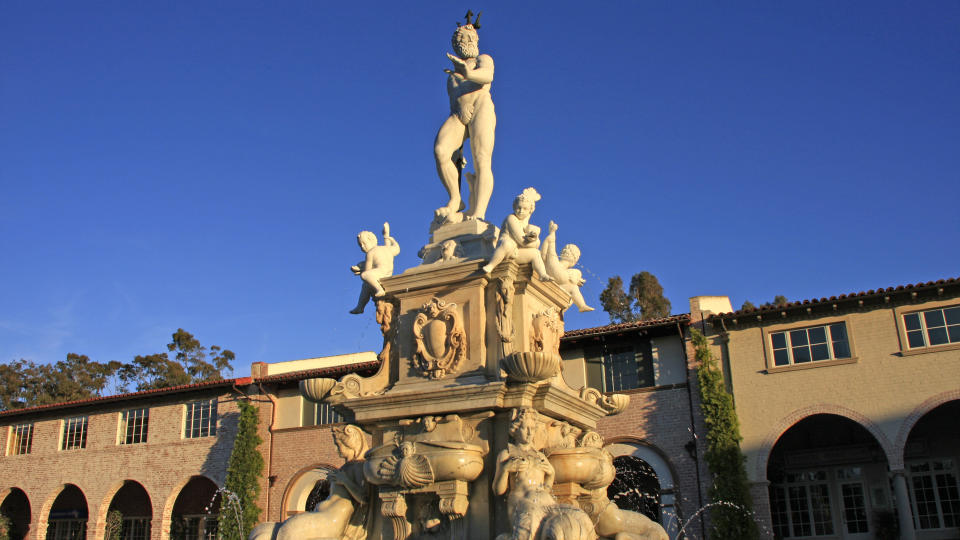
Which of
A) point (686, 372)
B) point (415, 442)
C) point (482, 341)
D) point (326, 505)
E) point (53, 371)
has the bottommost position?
point (326, 505)

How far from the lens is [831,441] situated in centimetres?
2455

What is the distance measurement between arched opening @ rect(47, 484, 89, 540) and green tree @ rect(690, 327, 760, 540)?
77.5ft

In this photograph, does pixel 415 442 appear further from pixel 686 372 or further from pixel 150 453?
pixel 150 453

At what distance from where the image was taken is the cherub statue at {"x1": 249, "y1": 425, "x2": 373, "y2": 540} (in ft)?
24.9

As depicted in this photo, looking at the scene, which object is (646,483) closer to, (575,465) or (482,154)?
(482,154)

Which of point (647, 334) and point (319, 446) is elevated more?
point (647, 334)

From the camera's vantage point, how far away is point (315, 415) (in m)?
29.0

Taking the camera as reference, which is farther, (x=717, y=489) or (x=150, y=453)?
(x=150, y=453)

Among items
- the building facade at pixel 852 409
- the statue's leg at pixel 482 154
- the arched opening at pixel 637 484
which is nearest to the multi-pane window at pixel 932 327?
the building facade at pixel 852 409

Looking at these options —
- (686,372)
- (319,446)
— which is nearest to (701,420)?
(686,372)

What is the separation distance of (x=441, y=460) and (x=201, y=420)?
82.5ft

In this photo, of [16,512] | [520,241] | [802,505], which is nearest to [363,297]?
[520,241]

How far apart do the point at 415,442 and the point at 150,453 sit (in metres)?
26.0

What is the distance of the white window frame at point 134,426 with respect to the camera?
3123 centimetres
